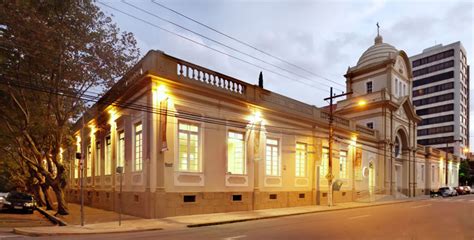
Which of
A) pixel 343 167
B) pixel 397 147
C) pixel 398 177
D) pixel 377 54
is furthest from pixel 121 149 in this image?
pixel 398 177

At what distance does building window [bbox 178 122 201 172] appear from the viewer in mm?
18891

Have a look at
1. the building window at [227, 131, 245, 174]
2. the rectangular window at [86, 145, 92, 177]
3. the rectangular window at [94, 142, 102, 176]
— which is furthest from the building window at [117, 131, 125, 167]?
the rectangular window at [86, 145, 92, 177]

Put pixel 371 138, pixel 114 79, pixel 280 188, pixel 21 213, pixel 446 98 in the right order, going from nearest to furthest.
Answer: pixel 114 79
pixel 21 213
pixel 280 188
pixel 371 138
pixel 446 98

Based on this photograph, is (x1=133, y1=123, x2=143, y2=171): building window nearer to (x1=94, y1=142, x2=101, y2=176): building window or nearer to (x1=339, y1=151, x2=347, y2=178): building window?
(x1=94, y1=142, x2=101, y2=176): building window

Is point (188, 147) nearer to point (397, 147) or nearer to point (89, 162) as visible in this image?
point (89, 162)

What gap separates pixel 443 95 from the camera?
319 feet

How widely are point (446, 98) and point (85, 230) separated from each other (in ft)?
338

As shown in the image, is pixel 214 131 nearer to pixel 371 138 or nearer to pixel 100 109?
pixel 100 109

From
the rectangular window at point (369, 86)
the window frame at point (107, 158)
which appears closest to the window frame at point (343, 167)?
the rectangular window at point (369, 86)

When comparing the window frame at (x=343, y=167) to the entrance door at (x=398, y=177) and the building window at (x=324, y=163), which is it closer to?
the building window at (x=324, y=163)

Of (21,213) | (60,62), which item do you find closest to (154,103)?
(60,62)

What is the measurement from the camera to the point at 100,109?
83.0 ft

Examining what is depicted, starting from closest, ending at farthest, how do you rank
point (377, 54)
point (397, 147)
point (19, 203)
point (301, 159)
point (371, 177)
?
point (19, 203) → point (301, 159) → point (371, 177) → point (377, 54) → point (397, 147)

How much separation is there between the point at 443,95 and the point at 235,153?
93444 mm
